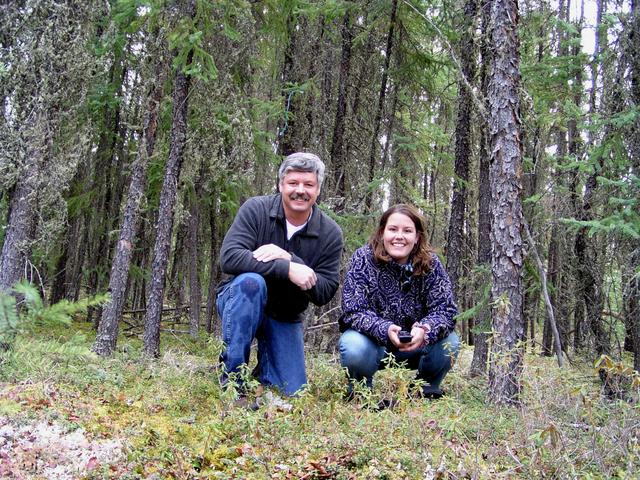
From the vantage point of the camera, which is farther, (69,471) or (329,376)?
(329,376)

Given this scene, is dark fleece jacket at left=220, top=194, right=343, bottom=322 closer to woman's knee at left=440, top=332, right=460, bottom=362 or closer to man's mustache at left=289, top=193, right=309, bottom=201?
man's mustache at left=289, top=193, right=309, bottom=201

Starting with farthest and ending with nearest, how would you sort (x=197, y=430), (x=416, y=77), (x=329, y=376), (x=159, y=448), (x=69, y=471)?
(x=416, y=77)
(x=329, y=376)
(x=197, y=430)
(x=159, y=448)
(x=69, y=471)

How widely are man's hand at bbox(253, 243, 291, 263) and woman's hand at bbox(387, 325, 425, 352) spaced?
94 centimetres

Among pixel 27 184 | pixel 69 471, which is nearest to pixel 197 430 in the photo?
pixel 69 471

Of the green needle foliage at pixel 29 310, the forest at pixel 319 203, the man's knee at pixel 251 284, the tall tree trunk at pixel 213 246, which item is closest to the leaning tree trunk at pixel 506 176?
the forest at pixel 319 203

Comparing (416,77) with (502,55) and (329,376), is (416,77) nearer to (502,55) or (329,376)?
(502,55)

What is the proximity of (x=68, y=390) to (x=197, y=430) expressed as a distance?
134 centimetres

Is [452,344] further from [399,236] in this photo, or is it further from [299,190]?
[299,190]

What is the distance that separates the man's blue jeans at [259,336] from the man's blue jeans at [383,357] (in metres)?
0.44

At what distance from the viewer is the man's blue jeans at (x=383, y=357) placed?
4.23 metres

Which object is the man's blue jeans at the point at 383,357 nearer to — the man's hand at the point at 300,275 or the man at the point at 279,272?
the man at the point at 279,272

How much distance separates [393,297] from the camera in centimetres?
457

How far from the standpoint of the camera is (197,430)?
328 centimetres

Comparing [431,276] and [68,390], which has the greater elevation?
[431,276]
